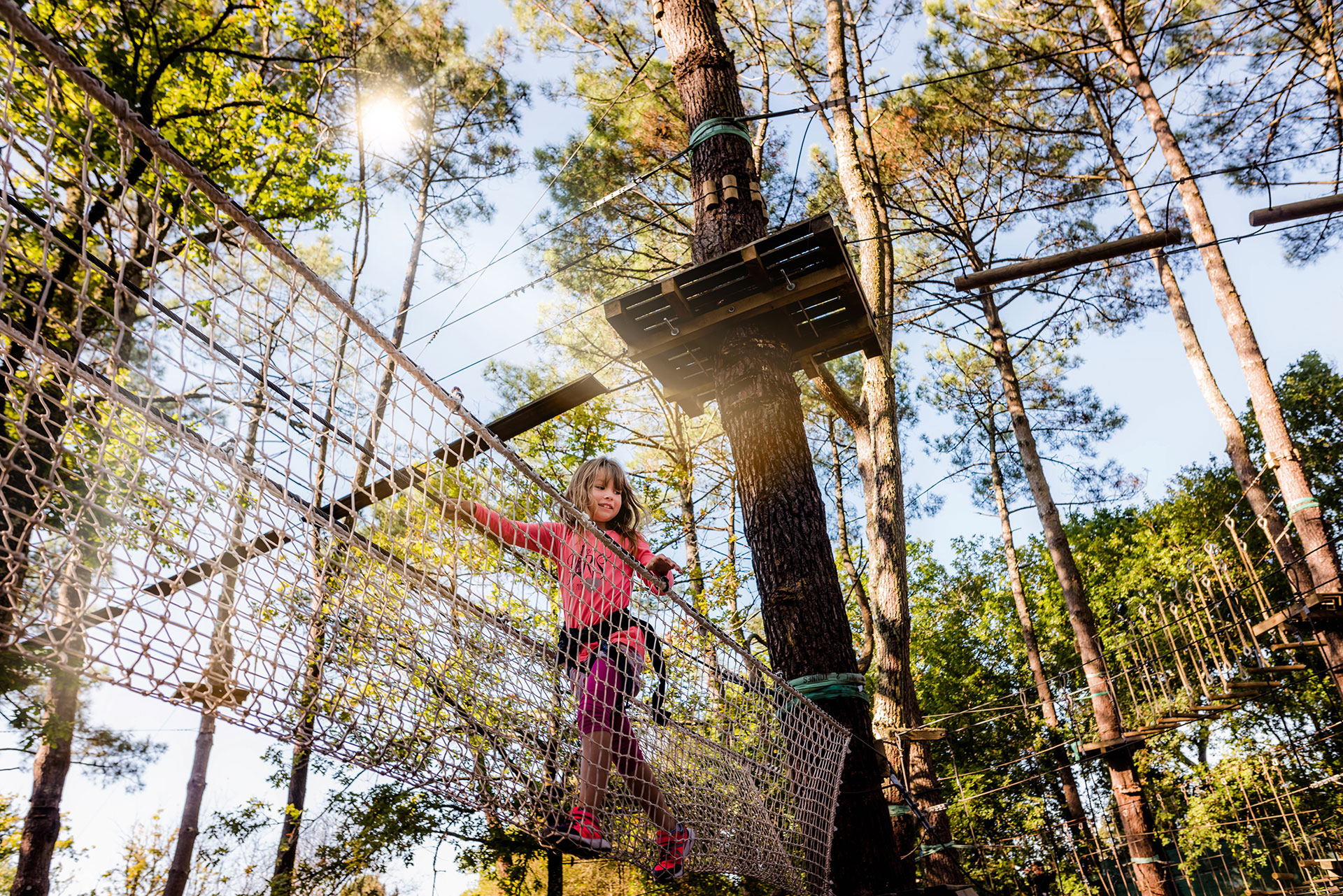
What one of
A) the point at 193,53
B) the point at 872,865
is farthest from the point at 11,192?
the point at 193,53


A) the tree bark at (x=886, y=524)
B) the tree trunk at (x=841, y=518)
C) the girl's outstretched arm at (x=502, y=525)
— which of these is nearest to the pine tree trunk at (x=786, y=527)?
the girl's outstretched arm at (x=502, y=525)

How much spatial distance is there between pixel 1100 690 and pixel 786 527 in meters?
5.67

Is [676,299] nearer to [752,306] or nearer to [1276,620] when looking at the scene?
[752,306]

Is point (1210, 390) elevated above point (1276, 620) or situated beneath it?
elevated above

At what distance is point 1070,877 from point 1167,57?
11959 mm

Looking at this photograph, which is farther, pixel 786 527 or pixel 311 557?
pixel 786 527

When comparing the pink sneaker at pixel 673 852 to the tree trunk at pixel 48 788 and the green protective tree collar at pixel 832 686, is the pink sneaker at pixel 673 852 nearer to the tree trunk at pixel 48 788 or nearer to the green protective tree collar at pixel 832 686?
the green protective tree collar at pixel 832 686

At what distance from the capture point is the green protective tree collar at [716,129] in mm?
3014

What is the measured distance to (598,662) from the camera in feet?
5.44

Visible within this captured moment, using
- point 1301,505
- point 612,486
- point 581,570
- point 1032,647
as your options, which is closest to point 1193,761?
point 1032,647

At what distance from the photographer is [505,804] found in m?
1.40

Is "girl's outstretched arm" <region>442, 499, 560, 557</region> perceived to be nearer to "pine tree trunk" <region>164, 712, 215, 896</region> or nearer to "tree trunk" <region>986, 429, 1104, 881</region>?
"pine tree trunk" <region>164, 712, 215, 896</region>

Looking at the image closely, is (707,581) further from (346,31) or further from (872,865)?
(346,31)

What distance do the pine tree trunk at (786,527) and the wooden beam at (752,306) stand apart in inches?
3.5
